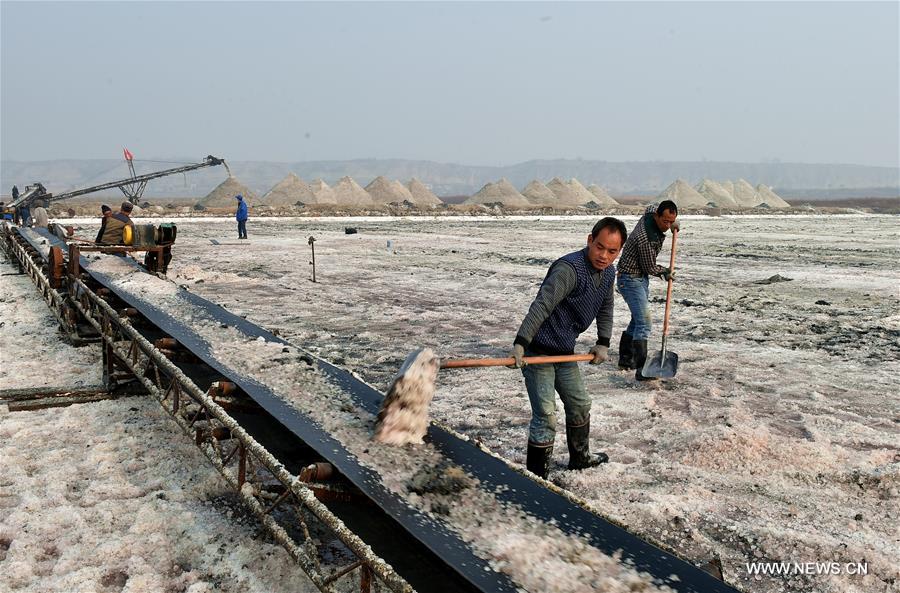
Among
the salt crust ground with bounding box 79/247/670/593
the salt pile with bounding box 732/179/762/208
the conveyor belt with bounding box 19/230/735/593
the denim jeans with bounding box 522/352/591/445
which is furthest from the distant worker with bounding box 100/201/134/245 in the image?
the salt pile with bounding box 732/179/762/208

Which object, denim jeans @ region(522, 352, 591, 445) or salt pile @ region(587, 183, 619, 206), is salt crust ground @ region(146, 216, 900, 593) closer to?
denim jeans @ region(522, 352, 591, 445)

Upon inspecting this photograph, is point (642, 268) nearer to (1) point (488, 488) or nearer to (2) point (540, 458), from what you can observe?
(2) point (540, 458)

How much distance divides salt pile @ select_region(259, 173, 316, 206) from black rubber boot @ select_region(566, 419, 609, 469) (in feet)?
195

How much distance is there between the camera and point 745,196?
267 ft

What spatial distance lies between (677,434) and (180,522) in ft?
11.6

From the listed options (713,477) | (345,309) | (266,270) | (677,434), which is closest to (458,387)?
(677,434)

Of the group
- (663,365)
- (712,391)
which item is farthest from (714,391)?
(663,365)

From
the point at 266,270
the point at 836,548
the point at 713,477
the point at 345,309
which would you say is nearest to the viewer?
the point at 836,548

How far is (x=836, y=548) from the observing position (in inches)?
136

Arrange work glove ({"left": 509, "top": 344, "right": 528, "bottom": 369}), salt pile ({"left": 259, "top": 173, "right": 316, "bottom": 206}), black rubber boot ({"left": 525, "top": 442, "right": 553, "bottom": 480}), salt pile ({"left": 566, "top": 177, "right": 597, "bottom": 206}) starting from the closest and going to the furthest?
work glove ({"left": 509, "top": 344, "right": 528, "bottom": 369})
black rubber boot ({"left": 525, "top": 442, "right": 553, "bottom": 480})
salt pile ({"left": 259, "top": 173, "right": 316, "bottom": 206})
salt pile ({"left": 566, "top": 177, "right": 597, "bottom": 206})

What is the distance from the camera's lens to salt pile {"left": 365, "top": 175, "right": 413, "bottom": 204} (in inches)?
2709

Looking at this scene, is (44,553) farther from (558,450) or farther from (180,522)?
(558,450)

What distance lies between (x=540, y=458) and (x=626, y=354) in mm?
2987

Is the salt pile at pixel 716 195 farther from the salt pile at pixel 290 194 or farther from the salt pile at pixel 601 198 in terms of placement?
the salt pile at pixel 290 194
